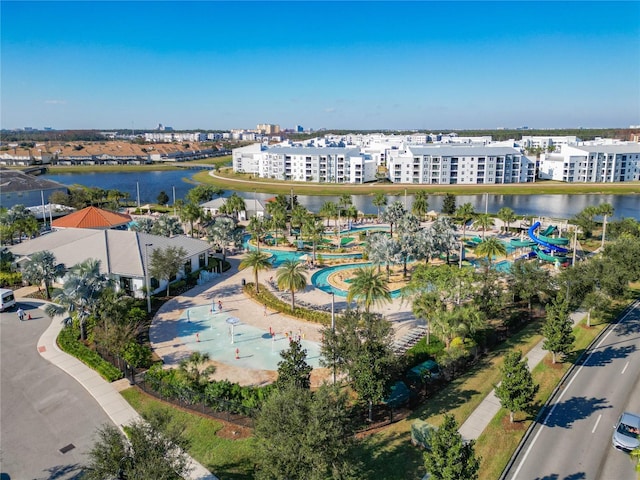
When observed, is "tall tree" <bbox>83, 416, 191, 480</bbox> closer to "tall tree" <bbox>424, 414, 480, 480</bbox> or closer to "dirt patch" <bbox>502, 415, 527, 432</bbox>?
"tall tree" <bbox>424, 414, 480, 480</bbox>

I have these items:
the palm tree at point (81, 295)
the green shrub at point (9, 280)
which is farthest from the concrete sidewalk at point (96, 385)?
the green shrub at point (9, 280)

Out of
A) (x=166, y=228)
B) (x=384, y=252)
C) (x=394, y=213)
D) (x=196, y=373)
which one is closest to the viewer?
(x=196, y=373)

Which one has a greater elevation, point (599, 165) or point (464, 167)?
point (599, 165)

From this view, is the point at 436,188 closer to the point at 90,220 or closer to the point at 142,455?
the point at 90,220

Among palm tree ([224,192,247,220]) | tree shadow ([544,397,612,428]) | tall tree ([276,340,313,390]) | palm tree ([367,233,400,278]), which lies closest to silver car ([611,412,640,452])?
tree shadow ([544,397,612,428])

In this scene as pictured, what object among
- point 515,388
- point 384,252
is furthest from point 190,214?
point 515,388

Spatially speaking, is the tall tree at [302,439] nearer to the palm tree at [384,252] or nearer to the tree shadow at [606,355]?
the tree shadow at [606,355]
